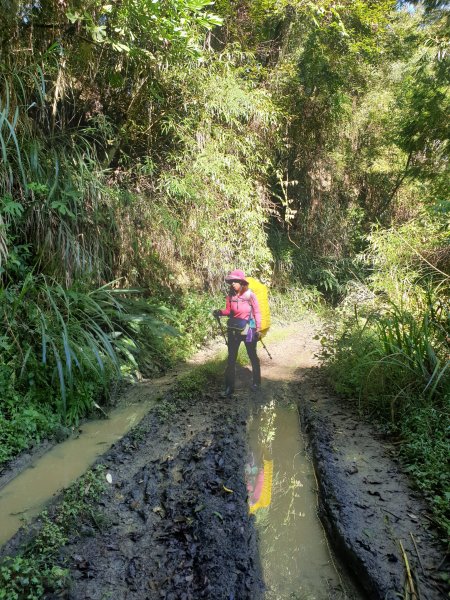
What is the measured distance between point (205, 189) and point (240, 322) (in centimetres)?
360

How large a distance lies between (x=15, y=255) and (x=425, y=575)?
4.83 meters

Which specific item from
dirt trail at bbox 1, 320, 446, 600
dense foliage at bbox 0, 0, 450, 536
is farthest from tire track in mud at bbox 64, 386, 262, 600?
dense foliage at bbox 0, 0, 450, 536

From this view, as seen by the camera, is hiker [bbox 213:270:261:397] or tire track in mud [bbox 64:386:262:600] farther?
hiker [bbox 213:270:261:397]

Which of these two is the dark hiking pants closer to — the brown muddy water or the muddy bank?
the brown muddy water

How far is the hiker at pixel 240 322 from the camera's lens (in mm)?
5629

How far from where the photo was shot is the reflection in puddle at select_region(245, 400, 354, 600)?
9.02 feet

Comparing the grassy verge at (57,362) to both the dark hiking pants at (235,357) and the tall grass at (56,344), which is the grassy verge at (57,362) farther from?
the dark hiking pants at (235,357)

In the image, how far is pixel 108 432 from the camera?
4680 mm

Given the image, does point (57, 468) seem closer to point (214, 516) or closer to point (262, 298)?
point (214, 516)

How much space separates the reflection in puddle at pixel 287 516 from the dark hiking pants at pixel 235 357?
2.95ft

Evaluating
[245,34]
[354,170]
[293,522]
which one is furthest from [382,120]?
[293,522]

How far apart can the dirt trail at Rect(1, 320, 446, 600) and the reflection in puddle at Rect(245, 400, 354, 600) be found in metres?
0.10

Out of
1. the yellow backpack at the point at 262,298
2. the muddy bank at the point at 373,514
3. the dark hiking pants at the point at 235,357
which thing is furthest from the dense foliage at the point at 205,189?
the yellow backpack at the point at 262,298

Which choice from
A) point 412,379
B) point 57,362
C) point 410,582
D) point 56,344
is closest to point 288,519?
point 410,582
